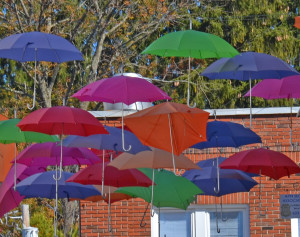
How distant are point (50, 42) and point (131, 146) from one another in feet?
6.18

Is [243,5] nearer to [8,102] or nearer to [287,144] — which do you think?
[8,102]

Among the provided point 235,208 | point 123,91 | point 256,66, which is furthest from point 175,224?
point 123,91

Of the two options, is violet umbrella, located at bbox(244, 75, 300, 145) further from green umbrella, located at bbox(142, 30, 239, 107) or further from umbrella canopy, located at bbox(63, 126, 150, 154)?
umbrella canopy, located at bbox(63, 126, 150, 154)

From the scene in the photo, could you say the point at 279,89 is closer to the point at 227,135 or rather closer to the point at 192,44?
the point at 227,135

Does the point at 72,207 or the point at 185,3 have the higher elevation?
the point at 185,3

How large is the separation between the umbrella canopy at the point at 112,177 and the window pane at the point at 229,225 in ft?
15.2

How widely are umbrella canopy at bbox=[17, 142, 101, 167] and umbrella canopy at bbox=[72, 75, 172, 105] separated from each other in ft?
3.50

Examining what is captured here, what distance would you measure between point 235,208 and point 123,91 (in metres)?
5.57

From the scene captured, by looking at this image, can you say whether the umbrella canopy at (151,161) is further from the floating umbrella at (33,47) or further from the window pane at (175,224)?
the window pane at (175,224)

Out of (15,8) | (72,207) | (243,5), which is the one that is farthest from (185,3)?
(243,5)

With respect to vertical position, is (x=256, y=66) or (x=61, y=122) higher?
(x=256, y=66)

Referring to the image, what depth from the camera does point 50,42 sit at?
40.3 ft

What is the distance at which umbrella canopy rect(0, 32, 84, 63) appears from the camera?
12180mm

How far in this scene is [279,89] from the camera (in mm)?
13523
